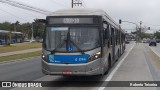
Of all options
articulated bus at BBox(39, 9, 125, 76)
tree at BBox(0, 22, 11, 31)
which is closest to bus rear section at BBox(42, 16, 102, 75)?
articulated bus at BBox(39, 9, 125, 76)

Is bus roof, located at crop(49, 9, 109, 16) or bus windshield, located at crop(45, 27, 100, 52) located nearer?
bus windshield, located at crop(45, 27, 100, 52)

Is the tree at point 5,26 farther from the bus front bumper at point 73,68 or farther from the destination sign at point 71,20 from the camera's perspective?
the bus front bumper at point 73,68

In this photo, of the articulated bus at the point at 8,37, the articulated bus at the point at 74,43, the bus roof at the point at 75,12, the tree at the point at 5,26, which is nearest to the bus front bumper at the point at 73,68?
the articulated bus at the point at 74,43

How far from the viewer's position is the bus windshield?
44.4ft

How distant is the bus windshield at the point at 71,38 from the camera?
1355cm

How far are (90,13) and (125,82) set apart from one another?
3053 mm

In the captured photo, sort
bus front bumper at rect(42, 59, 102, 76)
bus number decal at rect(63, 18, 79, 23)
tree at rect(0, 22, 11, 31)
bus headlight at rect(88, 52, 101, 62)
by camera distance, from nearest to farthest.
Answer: bus front bumper at rect(42, 59, 102, 76) → bus headlight at rect(88, 52, 101, 62) → bus number decal at rect(63, 18, 79, 23) → tree at rect(0, 22, 11, 31)

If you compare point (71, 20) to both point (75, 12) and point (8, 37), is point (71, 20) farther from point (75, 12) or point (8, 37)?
point (8, 37)

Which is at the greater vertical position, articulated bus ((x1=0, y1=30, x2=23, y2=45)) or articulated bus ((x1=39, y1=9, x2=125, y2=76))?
articulated bus ((x1=39, y1=9, x2=125, y2=76))

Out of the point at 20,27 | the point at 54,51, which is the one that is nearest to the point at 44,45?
the point at 54,51

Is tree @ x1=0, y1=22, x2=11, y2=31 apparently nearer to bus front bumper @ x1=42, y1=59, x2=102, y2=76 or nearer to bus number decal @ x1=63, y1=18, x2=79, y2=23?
bus number decal @ x1=63, y1=18, x2=79, y2=23

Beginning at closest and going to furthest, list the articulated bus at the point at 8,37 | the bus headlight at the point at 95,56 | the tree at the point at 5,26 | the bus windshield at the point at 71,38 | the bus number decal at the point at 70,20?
the bus headlight at the point at 95,56
the bus windshield at the point at 71,38
the bus number decal at the point at 70,20
the articulated bus at the point at 8,37
the tree at the point at 5,26

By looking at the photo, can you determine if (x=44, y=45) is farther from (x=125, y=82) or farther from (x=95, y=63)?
(x=125, y=82)

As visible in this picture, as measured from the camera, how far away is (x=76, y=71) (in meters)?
13.2
